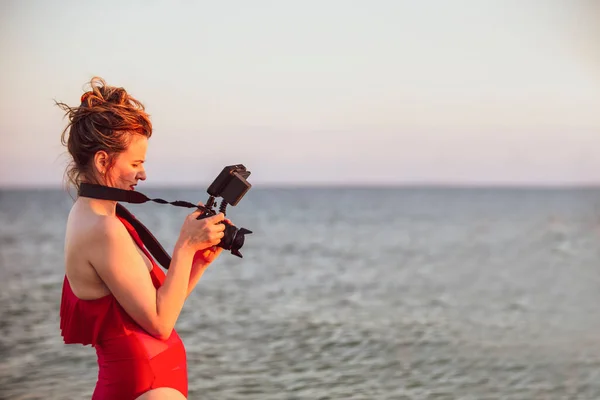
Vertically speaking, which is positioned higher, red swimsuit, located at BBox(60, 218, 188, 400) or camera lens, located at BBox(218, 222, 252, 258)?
camera lens, located at BBox(218, 222, 252, 258)

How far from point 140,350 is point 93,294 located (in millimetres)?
150

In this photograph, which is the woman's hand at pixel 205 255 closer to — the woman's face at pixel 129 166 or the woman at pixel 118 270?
the woman at pixel 118 270

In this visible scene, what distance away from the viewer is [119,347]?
1.67 m

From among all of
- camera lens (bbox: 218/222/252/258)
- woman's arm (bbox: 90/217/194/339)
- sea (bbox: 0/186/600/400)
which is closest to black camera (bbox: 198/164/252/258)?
camera lens (bbox: 218/222/252/258)

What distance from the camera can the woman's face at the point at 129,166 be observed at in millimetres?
1697

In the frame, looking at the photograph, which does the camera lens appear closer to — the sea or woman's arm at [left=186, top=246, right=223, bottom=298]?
woman's arm at [left=186, top=246, right=223, bottom=298]

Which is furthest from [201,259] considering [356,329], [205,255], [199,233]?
[356,329]

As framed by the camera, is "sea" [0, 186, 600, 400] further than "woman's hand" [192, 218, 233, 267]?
Yes

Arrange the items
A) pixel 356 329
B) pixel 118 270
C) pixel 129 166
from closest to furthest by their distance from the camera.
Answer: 1. pixel 118 270
2. pixel 129 166
3. pixel 356 329

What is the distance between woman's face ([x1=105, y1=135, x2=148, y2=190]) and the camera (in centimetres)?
170

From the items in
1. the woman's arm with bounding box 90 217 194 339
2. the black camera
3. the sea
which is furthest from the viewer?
the sea

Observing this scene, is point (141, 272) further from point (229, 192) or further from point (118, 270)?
point (229, 192)

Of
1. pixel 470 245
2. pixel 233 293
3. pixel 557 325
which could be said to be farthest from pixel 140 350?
pixel 470 245

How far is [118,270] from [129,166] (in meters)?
0.24
